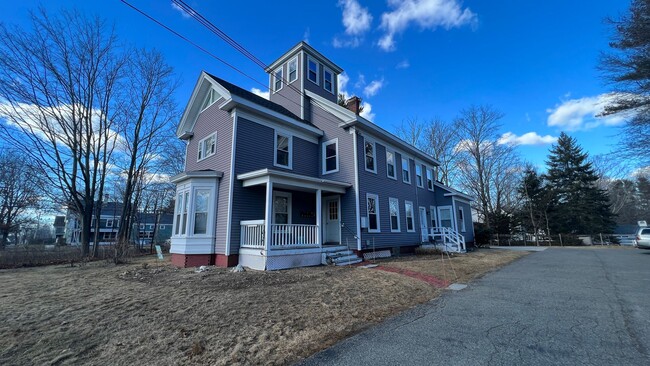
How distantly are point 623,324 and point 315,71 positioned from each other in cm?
1582

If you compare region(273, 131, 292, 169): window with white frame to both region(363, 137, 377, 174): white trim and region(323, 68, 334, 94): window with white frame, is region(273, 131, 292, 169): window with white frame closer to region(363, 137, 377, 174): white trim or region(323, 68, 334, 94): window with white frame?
region(363, 137, 377, 174): white trim

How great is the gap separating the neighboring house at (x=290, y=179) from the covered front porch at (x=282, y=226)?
0.04 m

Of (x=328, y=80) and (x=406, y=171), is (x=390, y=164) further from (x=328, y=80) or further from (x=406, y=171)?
(x=328, y=80)

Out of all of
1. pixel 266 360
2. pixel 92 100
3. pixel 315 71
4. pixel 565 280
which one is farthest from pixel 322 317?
pixel 92 100

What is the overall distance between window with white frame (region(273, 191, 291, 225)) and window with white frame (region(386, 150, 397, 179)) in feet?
19.6

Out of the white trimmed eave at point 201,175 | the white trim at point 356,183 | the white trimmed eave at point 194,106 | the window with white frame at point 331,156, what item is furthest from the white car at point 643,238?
the white trimmed eave at point 194,106

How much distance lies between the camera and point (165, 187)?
87.7 ft

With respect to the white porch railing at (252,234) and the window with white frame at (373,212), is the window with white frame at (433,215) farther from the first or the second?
the white porch railing at (252,234)

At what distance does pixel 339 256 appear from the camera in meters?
10.8

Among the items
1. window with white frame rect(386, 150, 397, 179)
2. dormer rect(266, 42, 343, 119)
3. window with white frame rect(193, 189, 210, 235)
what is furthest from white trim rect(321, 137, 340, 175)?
window with white frame rect(193, 189, 210, 235)

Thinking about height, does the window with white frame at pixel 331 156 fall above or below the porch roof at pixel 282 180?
above

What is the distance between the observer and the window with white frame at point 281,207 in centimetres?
1165

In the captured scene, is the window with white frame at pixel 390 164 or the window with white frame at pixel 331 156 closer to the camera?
the window with white frame at pixel 331 156

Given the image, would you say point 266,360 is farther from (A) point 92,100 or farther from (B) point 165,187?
(B) point 165,187
